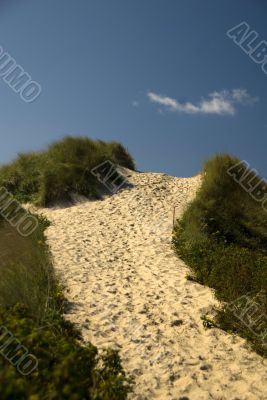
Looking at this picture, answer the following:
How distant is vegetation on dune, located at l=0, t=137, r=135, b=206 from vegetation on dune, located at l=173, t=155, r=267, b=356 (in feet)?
14.9

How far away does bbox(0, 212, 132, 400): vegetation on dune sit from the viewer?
348cm

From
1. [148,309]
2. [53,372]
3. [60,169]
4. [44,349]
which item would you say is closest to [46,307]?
[148,309]

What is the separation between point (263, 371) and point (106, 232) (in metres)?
8.08

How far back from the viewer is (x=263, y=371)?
6.24 meters

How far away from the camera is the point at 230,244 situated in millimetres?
12672

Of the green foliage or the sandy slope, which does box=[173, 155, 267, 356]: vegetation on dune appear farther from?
the green foliage

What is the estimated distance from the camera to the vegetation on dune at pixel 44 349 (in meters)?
3.48

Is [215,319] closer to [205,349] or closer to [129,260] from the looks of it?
[205,349]

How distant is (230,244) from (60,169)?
799 cm

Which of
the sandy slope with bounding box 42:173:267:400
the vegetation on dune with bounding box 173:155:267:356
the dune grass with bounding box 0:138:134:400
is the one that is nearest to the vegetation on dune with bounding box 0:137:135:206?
the dune grass with bounding box 0:138:134:400

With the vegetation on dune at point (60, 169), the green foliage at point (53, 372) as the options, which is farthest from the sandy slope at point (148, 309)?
the vegetation on dune at point (60, 169)

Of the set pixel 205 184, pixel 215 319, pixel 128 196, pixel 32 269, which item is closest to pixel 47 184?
pixel 128 196

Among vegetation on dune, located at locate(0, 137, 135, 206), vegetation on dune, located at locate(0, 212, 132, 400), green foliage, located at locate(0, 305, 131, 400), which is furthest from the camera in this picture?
vegetation on dune, located at locate(0, 137, 135, 206)

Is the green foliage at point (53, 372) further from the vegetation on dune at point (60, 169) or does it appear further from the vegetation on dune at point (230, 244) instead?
the vegetation on dune at point (60, 169)
